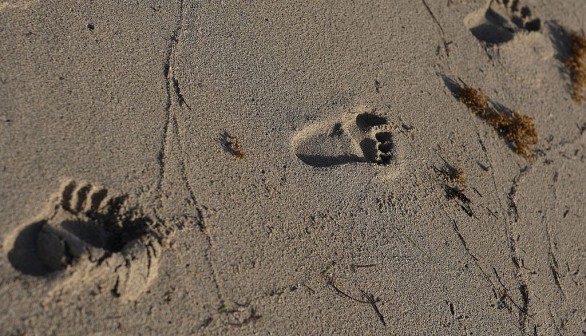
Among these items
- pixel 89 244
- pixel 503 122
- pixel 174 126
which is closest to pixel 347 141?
pixel 174 126

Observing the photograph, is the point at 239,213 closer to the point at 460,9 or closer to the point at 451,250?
the point at 451,250

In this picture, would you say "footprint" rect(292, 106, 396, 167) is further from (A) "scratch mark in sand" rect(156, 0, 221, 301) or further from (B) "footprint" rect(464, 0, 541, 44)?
(B) "footprint" rect(464, 0, 541, 44)

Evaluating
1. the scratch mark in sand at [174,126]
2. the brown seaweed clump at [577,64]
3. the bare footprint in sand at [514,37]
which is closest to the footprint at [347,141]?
the scratch mark in sand at [174,126]

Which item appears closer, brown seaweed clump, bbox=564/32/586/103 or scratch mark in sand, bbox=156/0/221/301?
scratch mark in sand, bbox=156/0/221/301

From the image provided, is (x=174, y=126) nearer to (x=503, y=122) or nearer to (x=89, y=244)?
(x=89, y=244)

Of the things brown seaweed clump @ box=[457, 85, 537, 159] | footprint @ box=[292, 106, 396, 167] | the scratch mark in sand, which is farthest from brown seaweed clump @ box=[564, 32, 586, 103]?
the scratch mark in sand

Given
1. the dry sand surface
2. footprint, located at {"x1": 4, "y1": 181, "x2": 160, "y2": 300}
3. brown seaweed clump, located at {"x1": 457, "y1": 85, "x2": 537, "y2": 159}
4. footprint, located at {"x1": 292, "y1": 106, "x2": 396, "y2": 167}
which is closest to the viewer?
footprint, located at {"x1": 4, "y1": 181, "x2": 160, "y2": 300}

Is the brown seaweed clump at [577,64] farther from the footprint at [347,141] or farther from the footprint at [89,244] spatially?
the footprint at [89,244]
